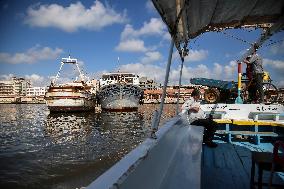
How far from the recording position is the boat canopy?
3.73m

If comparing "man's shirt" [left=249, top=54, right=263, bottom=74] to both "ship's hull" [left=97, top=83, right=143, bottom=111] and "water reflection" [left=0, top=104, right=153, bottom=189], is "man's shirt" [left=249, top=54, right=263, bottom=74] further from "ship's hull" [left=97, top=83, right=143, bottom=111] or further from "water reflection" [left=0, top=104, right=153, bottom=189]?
"ship's hull" [left=97, top=83, right=143, bottom=111]

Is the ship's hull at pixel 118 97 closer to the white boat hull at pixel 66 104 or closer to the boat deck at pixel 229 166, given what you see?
the white boat hull at pixel 66 104

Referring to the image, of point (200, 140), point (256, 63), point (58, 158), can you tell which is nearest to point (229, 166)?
point (200, 140)

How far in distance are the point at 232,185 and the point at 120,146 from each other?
991 cm

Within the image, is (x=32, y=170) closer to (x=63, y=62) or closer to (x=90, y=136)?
(x=90, y=136)

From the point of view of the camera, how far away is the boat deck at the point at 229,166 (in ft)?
13.3

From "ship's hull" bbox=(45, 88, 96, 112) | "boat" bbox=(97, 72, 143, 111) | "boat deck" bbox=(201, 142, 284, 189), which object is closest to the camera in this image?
"boat deck" bbox=(201, 142, 284, 189)

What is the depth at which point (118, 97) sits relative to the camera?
39.6m

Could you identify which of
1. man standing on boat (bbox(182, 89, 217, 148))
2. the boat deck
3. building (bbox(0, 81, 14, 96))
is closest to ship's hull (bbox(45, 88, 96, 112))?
man standing on boat (bbox(182, 89, 217, 148))

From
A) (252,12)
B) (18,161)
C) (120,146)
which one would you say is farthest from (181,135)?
(120,146)

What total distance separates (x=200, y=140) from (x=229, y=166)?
4.52 feet

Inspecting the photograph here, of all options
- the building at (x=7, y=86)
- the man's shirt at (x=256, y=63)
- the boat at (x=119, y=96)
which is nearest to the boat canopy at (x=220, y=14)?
the man's shirt at (x=256, y=63)

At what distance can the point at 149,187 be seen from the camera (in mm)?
2012

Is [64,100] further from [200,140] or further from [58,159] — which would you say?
[200,140]
